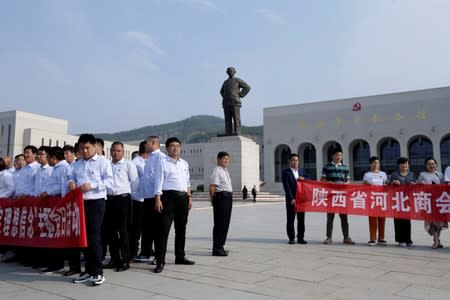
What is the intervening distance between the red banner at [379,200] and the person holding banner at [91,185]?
403 centimetres

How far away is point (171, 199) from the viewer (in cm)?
500

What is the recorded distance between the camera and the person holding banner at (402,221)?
6750 mm

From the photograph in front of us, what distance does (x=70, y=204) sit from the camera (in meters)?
4.66

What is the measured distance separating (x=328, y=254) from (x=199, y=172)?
2904 inches

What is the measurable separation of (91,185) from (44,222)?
1.34 m

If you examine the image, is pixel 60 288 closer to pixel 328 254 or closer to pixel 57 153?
pixel 57 153

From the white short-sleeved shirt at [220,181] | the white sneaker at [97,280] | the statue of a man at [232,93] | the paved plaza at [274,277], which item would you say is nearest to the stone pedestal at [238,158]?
the statue of a man at [232,93]

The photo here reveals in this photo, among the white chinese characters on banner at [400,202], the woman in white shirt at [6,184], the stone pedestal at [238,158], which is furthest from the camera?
the stone pedestal at [238,158]

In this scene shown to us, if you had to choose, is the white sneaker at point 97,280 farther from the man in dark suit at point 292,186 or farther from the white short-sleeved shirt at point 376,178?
the white short-sleeved shirt at point 376,178

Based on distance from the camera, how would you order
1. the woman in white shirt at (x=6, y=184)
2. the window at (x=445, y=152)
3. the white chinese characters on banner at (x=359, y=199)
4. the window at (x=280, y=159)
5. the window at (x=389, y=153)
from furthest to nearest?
the window at (x=280, y=159)
the window at (x=389, y=153)
the window at (x=445, y=152)
the white chinese characters on banner at (x=359, y=199)
the woman in white shirt at (x=6, y=184)

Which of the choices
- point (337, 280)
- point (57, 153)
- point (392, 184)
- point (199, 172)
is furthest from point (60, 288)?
point (199, 172)

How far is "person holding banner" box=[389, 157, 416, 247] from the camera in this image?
6750mm

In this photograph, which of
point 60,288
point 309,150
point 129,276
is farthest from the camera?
point 309,150

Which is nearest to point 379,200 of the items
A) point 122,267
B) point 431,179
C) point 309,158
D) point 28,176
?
point 431,179
